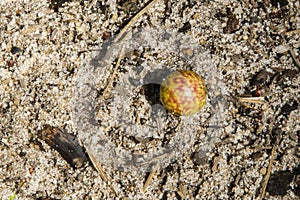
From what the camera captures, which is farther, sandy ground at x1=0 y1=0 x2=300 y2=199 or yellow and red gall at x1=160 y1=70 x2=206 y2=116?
sandy ground at x1=0 y1=0 x2=300 y2=199

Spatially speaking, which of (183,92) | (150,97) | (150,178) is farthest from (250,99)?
(150,178)

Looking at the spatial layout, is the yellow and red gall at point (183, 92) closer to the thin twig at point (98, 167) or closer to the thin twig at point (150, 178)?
the thin twig at point (150, 178)

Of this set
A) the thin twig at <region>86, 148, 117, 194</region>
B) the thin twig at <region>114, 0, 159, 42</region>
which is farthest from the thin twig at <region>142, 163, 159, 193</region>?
the thin twig at <region>114, 0, 159, 42</region>

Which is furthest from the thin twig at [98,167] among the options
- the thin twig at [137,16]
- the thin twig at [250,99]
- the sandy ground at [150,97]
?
the thin twig at [250,99]

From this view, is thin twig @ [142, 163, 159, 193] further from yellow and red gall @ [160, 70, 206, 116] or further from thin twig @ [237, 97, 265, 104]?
thin twig @ [237, 97, 265, 104]

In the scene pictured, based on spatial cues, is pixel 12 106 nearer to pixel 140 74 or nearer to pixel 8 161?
pixel 8 161

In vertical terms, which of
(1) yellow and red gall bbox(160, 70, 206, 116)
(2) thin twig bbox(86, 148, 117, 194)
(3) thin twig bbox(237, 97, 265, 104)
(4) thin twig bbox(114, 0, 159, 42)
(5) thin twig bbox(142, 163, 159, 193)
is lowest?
(5) thin twig bbox(142, 163, 159, 193)
